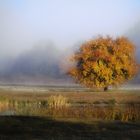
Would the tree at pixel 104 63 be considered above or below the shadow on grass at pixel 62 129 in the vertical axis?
above

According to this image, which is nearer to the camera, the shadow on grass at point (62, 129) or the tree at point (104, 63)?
the shadow on grass at point (62, 129)

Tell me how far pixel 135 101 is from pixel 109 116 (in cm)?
2996

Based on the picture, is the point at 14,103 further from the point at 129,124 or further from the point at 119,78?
the point at 119,78

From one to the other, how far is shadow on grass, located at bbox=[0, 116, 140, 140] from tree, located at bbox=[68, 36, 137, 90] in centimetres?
6730

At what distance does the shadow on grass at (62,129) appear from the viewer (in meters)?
31.9

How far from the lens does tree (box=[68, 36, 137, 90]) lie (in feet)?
359

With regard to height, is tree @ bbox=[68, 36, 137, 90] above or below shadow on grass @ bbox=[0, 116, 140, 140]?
above

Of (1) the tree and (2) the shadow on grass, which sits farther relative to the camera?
(1) the tree

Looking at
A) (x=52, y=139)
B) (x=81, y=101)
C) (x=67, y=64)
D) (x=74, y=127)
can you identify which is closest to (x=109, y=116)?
(x=74, y=127)

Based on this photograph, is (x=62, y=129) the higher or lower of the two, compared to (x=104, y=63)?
lower

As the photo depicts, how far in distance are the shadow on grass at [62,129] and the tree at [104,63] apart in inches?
2650

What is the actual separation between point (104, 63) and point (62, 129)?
7624 cm

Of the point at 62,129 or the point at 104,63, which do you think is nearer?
the point at 62,129

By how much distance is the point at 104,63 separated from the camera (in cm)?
11131
